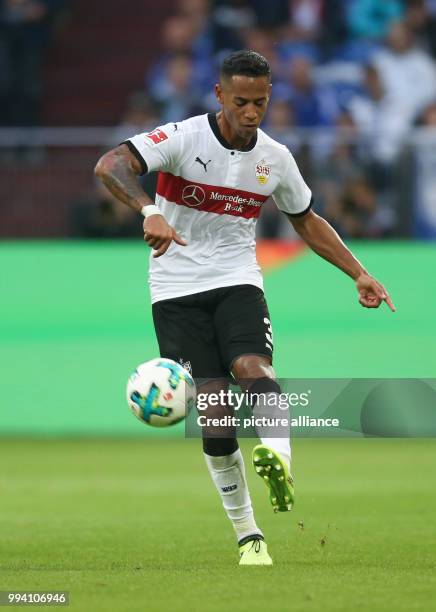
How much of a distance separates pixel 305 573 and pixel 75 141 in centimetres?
913

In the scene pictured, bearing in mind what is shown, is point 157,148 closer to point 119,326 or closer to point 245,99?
point 245,99

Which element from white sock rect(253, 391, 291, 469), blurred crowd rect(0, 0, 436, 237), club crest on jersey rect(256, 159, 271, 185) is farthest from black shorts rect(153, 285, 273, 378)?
blurred crowd rect(0, 0, 436, 237)

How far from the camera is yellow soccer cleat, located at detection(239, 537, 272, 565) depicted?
24.7ft

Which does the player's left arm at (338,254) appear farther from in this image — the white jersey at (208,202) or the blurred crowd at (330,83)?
the blurred crowd at (330,83)

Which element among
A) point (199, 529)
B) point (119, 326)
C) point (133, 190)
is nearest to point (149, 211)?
point (133, 190)

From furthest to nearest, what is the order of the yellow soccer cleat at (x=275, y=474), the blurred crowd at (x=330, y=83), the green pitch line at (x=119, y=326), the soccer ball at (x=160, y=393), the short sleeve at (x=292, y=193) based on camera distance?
the blurred crowd at (x=330, y=83), the green pitch line at (x=119, y=326), the short sleeve at (x=292, y=193), the soccer ball at (x=160, y=393), the yellow soccer cleat at (x=275, y=474)

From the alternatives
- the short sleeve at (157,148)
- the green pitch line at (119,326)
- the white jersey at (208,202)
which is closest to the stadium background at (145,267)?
the green pitch line at (119,326)

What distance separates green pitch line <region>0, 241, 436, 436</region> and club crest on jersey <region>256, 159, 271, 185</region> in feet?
22.5

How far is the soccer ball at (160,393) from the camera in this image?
6957 mm

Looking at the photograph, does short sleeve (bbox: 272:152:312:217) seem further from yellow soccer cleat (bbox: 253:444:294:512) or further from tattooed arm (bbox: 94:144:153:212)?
yellow soccer cleat (bbox: 253:444:294:512)

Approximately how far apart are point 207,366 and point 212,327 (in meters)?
0.21

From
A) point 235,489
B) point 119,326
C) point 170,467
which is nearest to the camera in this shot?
point 235,489

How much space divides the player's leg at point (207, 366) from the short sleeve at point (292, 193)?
749mm

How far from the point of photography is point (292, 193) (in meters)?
7.89
